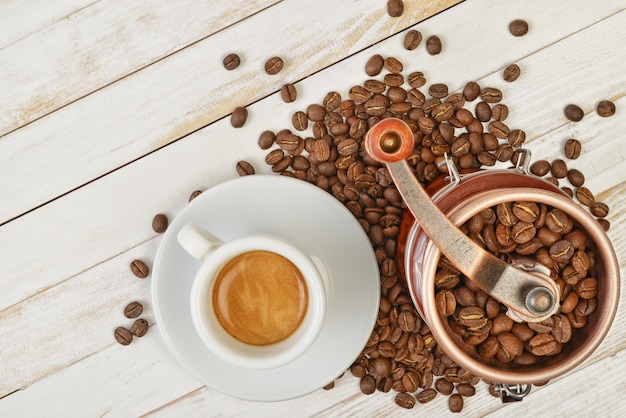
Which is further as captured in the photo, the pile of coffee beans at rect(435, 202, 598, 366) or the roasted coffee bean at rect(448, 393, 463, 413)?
the roasted coffee bean at rect(448, 393, 463, 413)

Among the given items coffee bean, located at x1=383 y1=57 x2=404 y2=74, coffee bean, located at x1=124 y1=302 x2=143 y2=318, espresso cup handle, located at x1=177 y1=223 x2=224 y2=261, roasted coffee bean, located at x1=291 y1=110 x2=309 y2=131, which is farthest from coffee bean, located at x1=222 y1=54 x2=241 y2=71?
coffee bean, located at x1=124 y1=302 x2=143 y2=318

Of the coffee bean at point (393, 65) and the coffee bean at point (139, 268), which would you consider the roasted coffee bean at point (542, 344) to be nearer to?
the coffee bean at point (393, 65)

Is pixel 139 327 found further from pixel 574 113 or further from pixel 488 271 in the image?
pixel 574 113

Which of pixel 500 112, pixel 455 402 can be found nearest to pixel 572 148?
pixel 500 112

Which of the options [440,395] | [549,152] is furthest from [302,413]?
[549,152]

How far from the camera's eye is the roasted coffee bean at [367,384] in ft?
3.98

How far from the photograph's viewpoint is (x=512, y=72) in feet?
3.89

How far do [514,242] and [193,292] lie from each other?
0.48 metres

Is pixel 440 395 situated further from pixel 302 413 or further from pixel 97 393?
pixel 97 393

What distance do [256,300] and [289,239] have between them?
0.47ft

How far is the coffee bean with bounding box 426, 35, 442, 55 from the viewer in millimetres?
1172

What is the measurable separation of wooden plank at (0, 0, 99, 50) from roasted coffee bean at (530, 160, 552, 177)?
92 centimetres

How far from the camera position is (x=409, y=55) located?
1201mm

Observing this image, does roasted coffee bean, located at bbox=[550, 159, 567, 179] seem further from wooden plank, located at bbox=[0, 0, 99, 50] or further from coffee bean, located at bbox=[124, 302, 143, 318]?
wooden plank, located at bbox=[0, 0, 99, 50]
